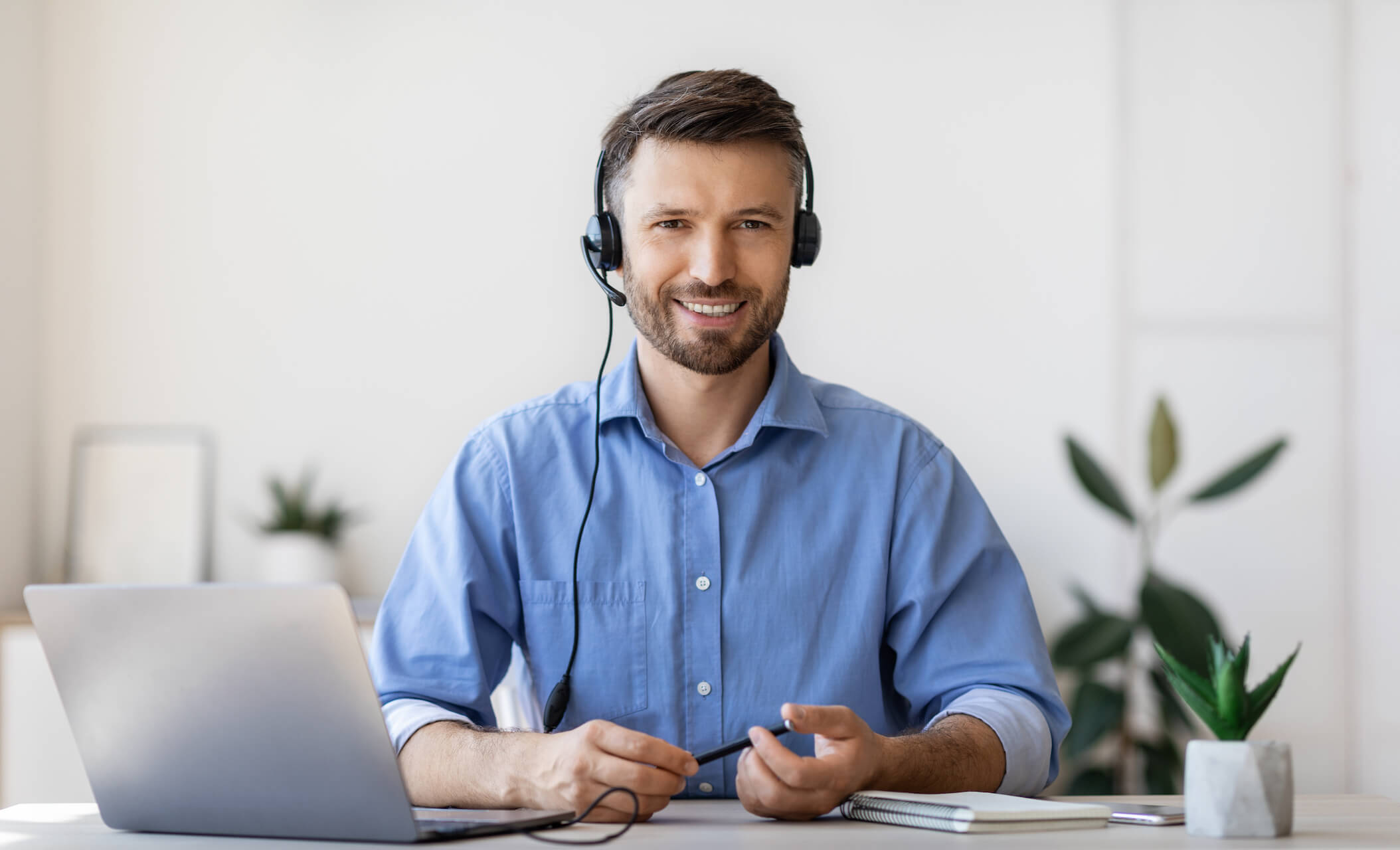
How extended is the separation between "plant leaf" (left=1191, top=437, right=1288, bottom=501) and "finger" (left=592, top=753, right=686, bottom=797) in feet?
8.10

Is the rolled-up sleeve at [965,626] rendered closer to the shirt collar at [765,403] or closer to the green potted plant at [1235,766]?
the shirt collar at [765,403]

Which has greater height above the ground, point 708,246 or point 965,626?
point 708,246

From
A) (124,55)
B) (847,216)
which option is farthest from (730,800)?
(124,55)

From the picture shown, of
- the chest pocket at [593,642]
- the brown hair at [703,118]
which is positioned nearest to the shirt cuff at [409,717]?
the chest pocket at [593,642]

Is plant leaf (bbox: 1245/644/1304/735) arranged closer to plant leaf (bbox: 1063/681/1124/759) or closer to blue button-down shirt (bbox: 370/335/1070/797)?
blue button-down shirt (bbox: 370/335/1070/797)

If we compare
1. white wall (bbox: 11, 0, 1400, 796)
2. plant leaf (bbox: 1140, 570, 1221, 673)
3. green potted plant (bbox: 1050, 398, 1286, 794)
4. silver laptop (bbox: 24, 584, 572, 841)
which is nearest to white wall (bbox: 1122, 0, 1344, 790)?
white wall (bbox: 11, 0, 1400, 796)

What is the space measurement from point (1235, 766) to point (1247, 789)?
22 millimetres

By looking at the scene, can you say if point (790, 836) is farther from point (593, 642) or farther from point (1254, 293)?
point (1254, 293)

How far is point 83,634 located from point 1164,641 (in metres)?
2.78

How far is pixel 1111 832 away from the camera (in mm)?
1060

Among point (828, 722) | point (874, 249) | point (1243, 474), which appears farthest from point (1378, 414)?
point (828, 722)

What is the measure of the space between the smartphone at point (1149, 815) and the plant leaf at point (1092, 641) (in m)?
1.98

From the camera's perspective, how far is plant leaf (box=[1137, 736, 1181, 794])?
125 inches

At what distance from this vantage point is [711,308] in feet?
5.36
